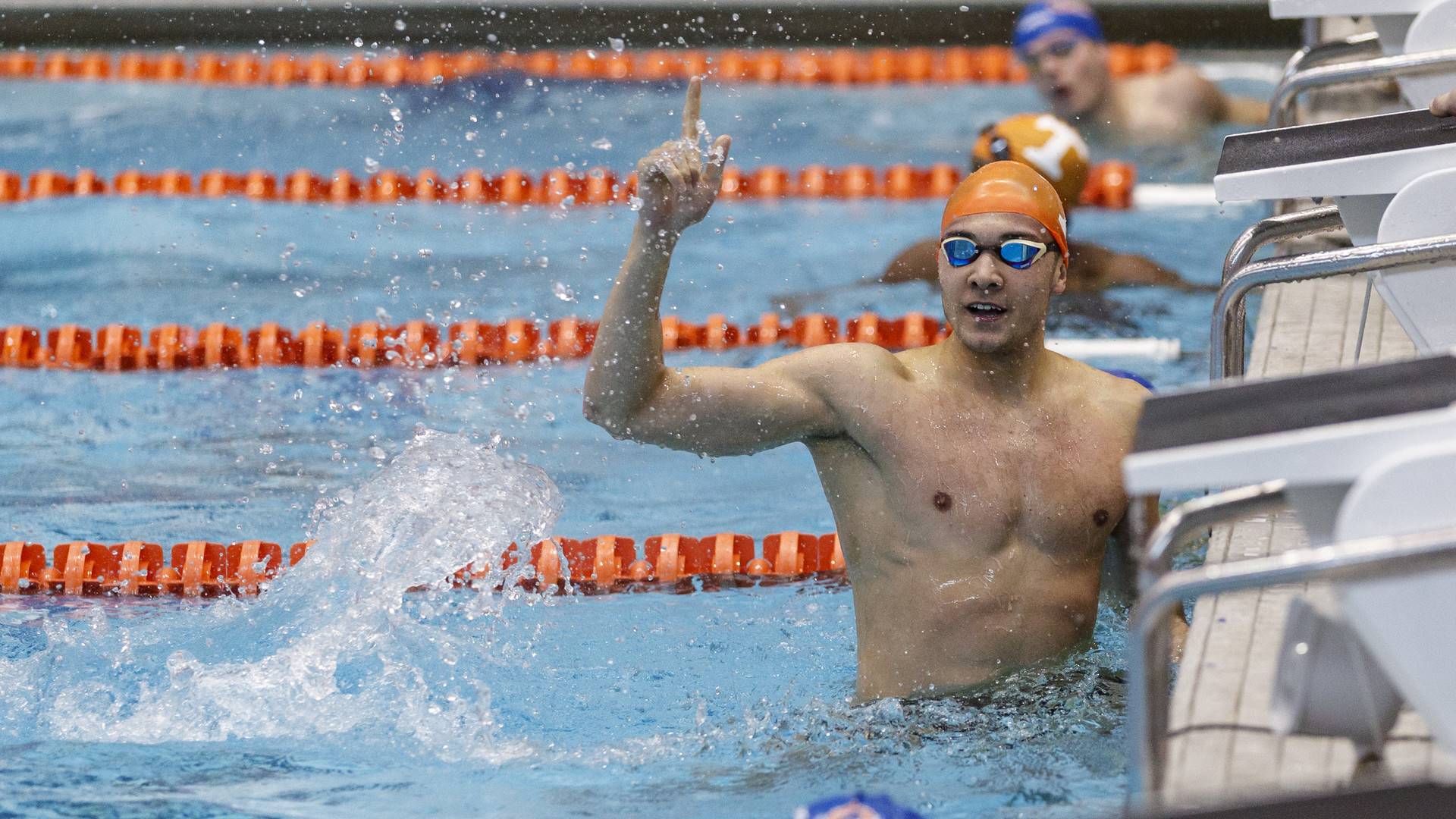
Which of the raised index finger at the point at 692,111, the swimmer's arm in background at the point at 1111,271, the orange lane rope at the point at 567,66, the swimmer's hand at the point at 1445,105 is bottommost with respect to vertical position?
the raised index finger at the point at 692,111

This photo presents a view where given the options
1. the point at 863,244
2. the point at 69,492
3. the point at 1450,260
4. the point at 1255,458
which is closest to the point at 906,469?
the point at 1450,260

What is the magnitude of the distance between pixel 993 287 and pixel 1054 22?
3.35 m

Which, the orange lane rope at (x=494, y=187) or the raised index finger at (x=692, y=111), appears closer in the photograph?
the raised index finger at (x=692, y=111)

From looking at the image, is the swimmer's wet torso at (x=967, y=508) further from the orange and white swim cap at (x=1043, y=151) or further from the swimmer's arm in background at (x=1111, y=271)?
the swimmer's arm in background at (x=1111, y=271)

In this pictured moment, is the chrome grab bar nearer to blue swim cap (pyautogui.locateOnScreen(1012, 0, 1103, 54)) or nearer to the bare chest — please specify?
the bare chest

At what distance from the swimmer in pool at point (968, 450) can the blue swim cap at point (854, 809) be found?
75 cm

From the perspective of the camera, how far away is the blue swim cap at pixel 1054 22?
220 inches

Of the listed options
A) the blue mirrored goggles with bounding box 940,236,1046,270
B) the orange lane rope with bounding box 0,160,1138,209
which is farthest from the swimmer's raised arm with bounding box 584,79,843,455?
the orange lane rope with bounding box 0,160,1138,209

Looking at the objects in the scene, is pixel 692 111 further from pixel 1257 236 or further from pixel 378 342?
pixel 378 342

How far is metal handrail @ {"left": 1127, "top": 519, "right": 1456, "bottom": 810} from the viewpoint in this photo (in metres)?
1.55

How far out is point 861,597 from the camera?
267 centimetres

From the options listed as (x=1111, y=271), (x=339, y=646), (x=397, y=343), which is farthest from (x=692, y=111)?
(x=1111, y=271)

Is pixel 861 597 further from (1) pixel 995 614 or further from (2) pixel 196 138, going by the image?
(2) pixel 196 138

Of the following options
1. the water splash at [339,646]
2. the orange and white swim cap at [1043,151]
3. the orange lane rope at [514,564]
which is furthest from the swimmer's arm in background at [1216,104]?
the water splash at [339,646]
